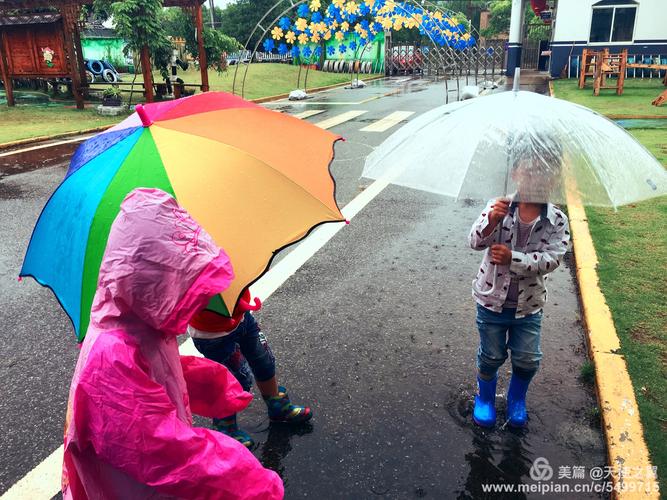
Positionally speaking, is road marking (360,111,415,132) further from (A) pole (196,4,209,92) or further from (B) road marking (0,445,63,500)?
(B) road marking (0,445,63,500)

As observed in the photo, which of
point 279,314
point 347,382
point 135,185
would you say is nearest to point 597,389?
point 347,382

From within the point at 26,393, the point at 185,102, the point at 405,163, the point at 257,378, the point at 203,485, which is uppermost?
the point at 185,102

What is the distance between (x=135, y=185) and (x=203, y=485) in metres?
1.04

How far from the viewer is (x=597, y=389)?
303 cm

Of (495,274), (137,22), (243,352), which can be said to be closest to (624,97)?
(137,22)

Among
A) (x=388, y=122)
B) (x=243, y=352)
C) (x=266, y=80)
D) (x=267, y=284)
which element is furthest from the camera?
(x=266, y=80)

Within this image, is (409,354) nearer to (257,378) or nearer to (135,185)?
(257,378)

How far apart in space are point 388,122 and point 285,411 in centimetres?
1142

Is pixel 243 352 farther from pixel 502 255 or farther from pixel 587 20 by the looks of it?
pixel 587 20

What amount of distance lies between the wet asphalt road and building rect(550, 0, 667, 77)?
22.9 meters

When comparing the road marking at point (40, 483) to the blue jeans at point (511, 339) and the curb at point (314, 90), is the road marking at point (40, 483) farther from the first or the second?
the curb at point (314, 90)

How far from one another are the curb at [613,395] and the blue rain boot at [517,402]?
1.30 ft

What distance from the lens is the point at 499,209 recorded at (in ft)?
7.79

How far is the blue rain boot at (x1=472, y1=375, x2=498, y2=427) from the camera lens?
9.25 feet
